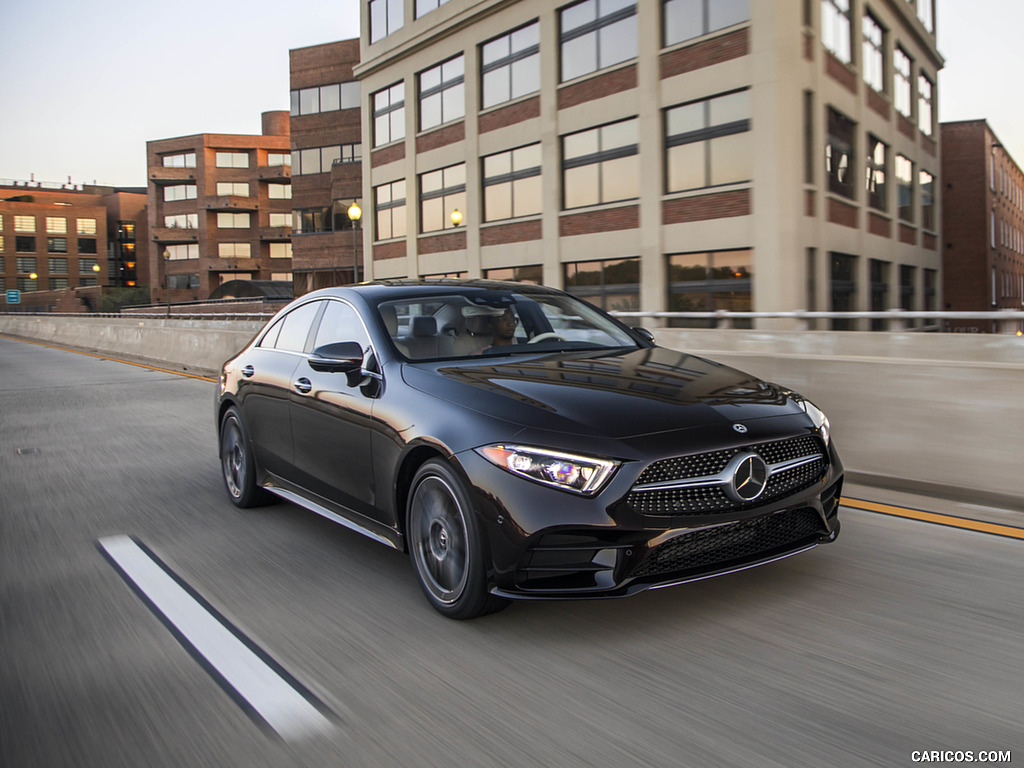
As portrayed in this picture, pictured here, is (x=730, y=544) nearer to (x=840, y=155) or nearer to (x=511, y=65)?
(x=840, y=155)

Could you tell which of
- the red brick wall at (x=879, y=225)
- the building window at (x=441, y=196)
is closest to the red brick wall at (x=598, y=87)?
the building window at (x=441, y=196)

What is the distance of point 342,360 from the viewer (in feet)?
15.0

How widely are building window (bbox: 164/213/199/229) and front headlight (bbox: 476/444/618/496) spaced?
10057 cm

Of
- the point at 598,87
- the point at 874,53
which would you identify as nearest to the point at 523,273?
the point at 598,87

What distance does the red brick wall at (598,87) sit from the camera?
84.7 feet

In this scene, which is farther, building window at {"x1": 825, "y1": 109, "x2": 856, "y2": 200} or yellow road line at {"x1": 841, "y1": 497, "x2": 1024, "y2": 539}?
building window at {"x1": 825, "y1": 109, "x2": 856, "y2": 200}

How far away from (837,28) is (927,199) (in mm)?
11741

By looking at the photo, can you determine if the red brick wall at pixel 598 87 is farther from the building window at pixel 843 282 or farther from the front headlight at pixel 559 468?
the front headlight at pixel 559 468

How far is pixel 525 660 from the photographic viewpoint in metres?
3.44

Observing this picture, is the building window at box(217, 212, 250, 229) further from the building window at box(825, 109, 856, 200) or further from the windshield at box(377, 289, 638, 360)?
the windshield at box(377, 289, 638, 360)

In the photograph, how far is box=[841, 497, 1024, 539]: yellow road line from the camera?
16.7ft

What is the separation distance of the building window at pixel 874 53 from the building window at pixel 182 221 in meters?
81.6

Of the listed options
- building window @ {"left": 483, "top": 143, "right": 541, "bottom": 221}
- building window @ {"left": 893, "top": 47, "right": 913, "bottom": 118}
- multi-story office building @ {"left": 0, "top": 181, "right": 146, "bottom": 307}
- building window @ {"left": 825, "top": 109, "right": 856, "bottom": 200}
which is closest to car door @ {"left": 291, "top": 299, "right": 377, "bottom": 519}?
building window @ {"left": 825, "top": 109, "right": 856, "bottom": 200}

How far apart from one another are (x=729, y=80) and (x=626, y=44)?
4103mm
